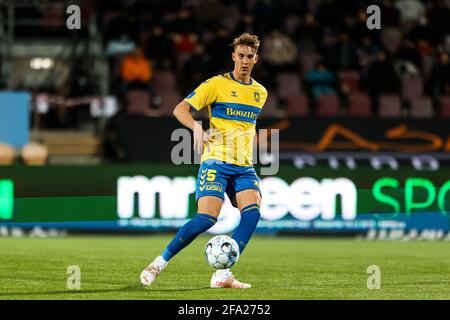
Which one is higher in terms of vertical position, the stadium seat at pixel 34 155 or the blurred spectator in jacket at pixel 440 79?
the blurred spectator in jacket at pixel 440 79

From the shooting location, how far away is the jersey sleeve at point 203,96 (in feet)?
35.9

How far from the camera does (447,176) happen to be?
69.5ft

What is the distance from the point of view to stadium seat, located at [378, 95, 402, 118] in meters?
24.2

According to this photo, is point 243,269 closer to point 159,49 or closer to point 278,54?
point 159,49

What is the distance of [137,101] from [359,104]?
4822mm

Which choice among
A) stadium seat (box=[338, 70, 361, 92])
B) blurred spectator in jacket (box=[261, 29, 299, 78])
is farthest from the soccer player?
stadium seat (box=[338, 70, 361, 92])

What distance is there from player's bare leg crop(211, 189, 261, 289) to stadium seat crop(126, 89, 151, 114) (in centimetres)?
1225

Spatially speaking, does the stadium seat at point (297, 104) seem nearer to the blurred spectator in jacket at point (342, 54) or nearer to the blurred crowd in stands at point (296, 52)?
the blurred crowd in stands at point (296, 52)

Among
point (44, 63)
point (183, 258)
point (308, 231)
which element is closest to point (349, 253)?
point (183, 258)

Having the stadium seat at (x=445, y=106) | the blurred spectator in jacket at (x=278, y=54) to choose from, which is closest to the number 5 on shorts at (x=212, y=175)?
the blurred spectator in jacket at (x=278, y=54)

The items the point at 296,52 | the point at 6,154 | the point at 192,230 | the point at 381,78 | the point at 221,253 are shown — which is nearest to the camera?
the point at 221,253

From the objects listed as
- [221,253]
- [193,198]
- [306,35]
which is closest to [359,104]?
[306,35]

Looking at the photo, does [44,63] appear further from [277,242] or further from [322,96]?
[277,242]

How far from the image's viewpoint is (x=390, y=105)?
24.3m
